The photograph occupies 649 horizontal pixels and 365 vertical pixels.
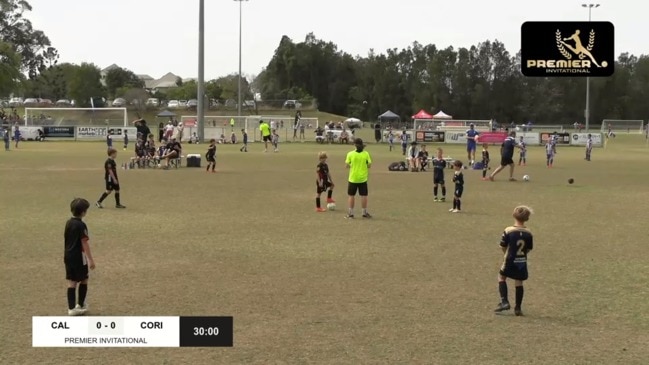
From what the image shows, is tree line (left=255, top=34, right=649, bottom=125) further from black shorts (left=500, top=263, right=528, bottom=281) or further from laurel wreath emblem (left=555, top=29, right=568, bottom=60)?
black shorts (left=500, top=263, right=528, bottom=281)

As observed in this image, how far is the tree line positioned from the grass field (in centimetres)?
8759

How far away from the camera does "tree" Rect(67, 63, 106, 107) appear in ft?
373

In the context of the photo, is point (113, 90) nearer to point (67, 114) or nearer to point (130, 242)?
point (67, 114)

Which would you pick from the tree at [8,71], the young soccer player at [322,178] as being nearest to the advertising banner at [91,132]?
the tree at [8,71]

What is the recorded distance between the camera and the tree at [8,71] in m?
54.5

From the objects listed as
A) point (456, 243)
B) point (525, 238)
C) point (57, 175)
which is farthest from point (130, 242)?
point (57, 175)

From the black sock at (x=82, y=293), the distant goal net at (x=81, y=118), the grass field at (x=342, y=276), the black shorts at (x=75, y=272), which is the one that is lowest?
the grass field at (x=342, y=276)

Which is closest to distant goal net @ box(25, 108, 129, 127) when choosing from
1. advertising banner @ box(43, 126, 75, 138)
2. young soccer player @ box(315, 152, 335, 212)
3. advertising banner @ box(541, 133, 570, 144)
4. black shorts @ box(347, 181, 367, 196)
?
advertising banner @ box(43, 126, 75, 138)

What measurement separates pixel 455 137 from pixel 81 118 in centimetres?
3198

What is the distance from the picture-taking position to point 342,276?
32.5ft

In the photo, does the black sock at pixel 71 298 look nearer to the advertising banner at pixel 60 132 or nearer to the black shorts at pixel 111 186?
the black shorts at pixel 111 186

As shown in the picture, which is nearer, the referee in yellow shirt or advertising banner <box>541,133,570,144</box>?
the referee in yellow shirt

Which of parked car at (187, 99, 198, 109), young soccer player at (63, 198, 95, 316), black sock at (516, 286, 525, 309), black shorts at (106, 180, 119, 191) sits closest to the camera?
young soccer player at (63, 198, 95, 316)

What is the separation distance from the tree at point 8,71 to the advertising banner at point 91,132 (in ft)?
19.6
